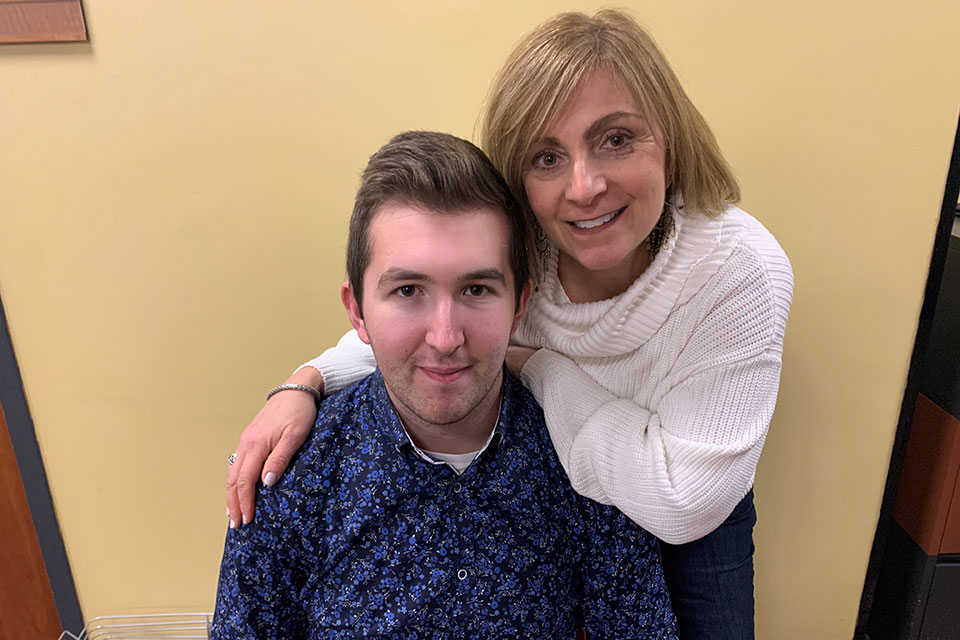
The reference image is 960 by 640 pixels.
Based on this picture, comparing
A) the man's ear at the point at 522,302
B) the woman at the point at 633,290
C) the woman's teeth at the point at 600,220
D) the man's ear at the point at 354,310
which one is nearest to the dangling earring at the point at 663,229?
the woman at the point at 633,290

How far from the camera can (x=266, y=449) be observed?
1.01 m

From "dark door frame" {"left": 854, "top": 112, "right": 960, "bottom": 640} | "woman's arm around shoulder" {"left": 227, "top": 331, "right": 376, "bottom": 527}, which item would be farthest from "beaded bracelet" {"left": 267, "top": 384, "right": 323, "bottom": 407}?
"dark door frame" {"left": 854, "top": 112, "right": 960, "bottom": 640}

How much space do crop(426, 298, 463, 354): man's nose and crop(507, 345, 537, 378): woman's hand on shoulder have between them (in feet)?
1.02

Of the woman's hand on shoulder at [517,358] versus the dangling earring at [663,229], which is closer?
the dangling earring at [663,229]

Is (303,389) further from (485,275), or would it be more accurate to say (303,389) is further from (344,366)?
(485,275)

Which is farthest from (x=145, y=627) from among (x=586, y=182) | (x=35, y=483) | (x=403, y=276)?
(x=586, y=182)

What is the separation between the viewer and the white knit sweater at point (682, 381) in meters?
0.97

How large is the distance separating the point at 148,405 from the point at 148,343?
0.18 m

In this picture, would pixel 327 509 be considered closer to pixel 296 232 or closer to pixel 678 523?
pixel 678 523

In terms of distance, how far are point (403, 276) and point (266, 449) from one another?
391 mm

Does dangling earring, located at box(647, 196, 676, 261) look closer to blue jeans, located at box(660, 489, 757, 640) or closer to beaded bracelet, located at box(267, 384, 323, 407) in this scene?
blue jeans, located at box(660, 489, 757, 640)

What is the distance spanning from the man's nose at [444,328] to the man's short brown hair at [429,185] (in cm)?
14

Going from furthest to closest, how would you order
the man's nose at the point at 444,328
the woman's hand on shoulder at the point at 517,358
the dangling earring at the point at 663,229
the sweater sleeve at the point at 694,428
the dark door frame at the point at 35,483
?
the dark door frame at the point at 35,483 → the woman's hand on shoulder at the point at 517,358 → the dangling earring at the point at 663,229 → the sweater sleeve at the point at 694,428 → the man's nose at the point at 444,328

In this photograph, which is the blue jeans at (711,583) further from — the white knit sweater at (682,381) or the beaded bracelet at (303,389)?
the beaded bracelet at (303,389)
